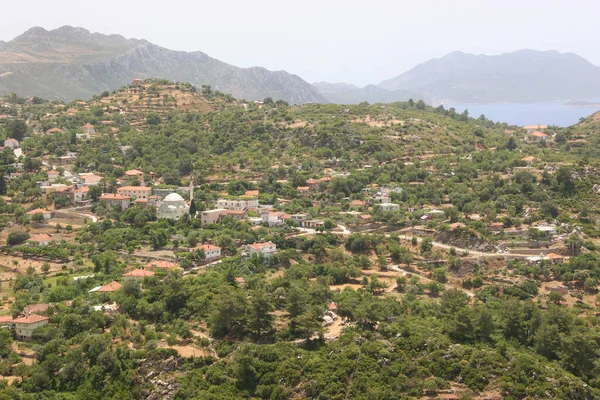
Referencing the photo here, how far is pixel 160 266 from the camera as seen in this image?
35.4 metres

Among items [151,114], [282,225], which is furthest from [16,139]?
[282,225]

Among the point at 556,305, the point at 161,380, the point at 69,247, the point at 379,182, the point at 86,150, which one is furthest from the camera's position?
the point at 86,150

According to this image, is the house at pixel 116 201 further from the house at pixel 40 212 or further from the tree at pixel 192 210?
the tree at pixel 192 210

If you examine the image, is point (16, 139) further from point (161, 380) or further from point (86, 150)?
point (161, 380)

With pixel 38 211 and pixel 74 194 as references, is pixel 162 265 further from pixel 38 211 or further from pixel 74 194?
pixel 74 194

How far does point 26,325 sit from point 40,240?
12944mm

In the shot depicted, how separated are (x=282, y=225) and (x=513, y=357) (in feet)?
66.4

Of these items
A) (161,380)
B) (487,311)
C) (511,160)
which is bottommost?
(161,380)

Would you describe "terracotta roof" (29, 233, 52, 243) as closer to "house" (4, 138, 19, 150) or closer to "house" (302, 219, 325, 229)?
"house" (302, 219, 325, 229)

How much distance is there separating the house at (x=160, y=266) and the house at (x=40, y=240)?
790 centimetres

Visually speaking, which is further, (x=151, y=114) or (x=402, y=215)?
(x=151, y=114)

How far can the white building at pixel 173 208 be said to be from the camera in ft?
146

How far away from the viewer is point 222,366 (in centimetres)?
2631

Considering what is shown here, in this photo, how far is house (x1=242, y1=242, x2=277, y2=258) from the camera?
37.4m
